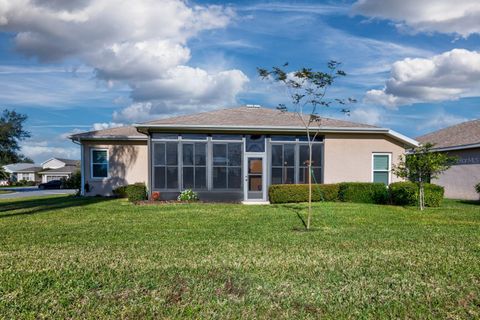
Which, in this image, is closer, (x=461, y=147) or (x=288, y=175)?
(x=288, y=175)

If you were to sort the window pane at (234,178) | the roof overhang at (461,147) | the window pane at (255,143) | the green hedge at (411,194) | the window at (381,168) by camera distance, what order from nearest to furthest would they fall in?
the green hedge at (411,194) → the window pane at (234,178) → the window pane at (255,143) → the window at (381,168) → the roof overhang at (461,147)

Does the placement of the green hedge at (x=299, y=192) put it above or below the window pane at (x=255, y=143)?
below

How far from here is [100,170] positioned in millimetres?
22578

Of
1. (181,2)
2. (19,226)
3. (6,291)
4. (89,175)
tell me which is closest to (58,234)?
(19,226)

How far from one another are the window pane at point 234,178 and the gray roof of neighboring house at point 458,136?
1049 centimetres

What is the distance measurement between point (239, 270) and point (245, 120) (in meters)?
13.7

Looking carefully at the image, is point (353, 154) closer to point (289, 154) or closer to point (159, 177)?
point (289, 154)

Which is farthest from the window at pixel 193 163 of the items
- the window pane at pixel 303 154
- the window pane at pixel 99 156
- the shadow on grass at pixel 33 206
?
the window pane at pixel 99 156

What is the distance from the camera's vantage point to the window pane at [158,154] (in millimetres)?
18547

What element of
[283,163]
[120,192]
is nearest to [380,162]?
[283,163]

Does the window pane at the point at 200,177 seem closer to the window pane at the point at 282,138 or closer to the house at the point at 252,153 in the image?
the house at the point at 252,153

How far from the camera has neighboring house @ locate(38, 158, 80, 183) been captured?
63094 mm

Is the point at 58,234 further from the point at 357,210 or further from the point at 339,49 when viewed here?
the point at 339,49

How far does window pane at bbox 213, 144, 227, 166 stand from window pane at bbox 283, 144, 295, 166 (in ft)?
8.80
